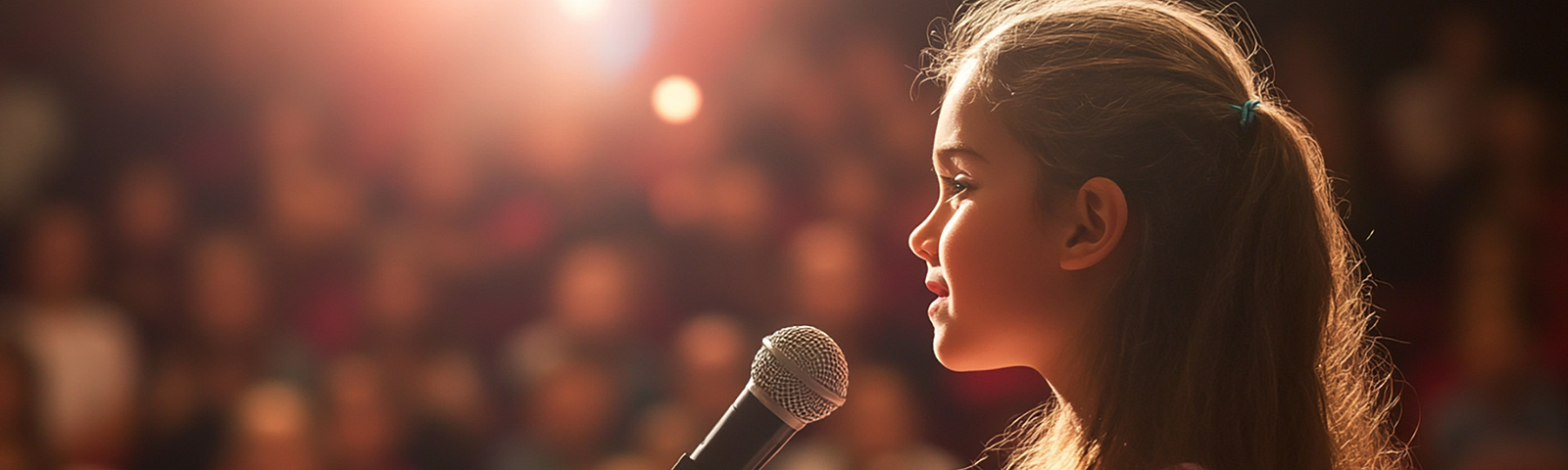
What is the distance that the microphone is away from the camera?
2.19 feet

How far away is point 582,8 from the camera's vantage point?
81.9 inches

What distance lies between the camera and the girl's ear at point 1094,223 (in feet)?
2.34

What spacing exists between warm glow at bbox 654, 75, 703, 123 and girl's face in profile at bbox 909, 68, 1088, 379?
1362 mm

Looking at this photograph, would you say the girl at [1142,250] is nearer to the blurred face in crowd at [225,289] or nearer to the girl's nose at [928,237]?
the girl's nose at [928,237]

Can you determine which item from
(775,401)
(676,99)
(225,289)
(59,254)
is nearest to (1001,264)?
(775,401)

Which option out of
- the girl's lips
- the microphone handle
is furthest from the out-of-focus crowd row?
the microphone handle

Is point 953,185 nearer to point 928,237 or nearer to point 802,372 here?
point 928,237

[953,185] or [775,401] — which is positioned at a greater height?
[953,185]

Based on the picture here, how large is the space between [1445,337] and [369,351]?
1.95m

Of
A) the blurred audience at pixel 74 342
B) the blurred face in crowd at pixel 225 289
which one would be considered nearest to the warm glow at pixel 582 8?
the blurred face in crowd at pixel 225 289

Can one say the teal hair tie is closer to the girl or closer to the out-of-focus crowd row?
the girl

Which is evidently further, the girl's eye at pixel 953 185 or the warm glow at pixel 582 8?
the warm glow at pixel 582 8

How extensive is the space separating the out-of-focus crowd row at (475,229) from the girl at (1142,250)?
48.8 inches

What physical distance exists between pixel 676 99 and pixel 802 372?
1455mm
